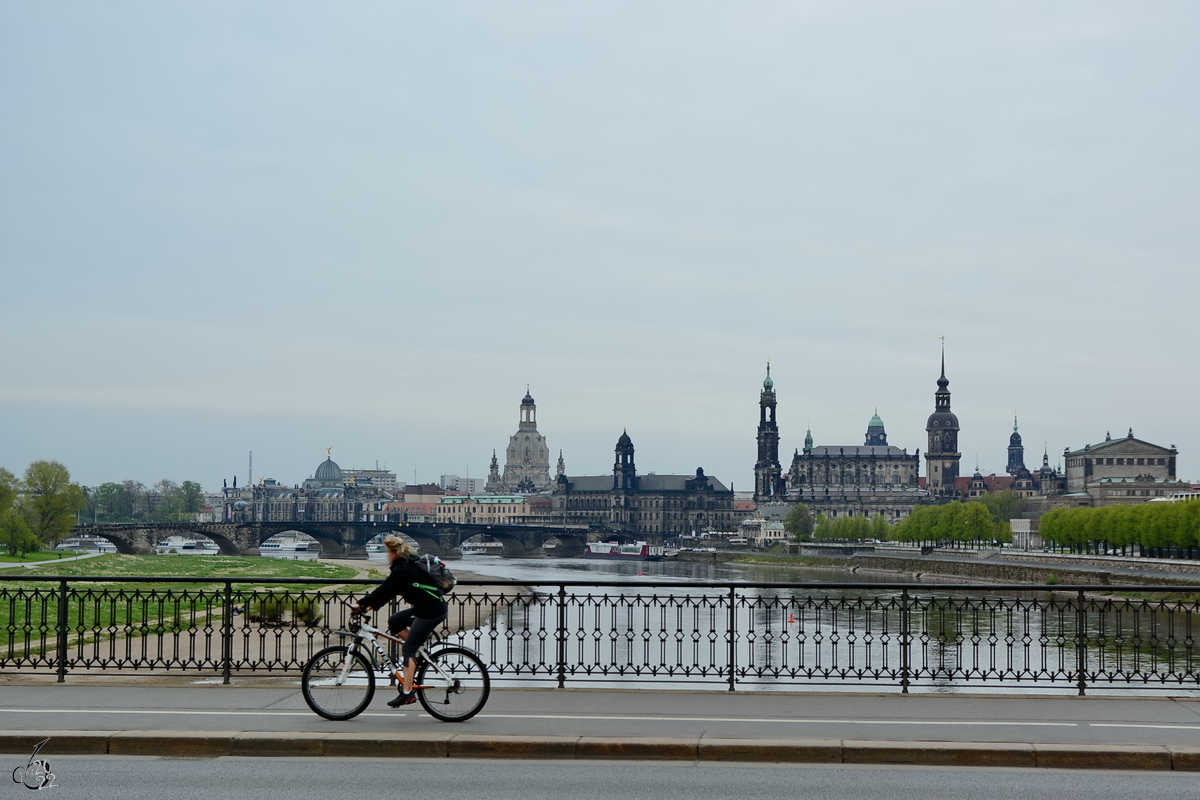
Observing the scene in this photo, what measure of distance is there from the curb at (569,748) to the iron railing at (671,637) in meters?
2.40

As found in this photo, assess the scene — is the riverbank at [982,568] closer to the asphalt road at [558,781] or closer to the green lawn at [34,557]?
the asphalt road at [558,781]

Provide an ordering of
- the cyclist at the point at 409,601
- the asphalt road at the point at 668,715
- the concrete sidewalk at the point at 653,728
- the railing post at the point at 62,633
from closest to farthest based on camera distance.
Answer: the concrete sidewalk at the point at 653,728 < the asphalt road at the point at 668,715 < the cyclist at the point at 409,601 < the railing post at the point at 62,633

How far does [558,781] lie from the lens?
1085 centimetres

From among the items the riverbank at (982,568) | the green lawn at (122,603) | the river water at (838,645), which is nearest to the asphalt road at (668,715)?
the river water at (838,645)

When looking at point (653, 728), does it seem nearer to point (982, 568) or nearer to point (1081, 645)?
point (1081, 645)

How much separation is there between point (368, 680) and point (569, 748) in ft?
7.87

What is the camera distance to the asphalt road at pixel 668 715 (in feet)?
40.9

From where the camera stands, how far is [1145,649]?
39.2 meters

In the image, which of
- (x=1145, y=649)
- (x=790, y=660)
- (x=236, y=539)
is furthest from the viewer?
(x=236, y=539)

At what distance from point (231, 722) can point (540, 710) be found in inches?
123

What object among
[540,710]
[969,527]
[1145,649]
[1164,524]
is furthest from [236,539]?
[540,710]

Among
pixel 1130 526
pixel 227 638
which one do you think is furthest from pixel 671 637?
pixel 1130 526

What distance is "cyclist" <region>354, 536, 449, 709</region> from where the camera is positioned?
13.2m

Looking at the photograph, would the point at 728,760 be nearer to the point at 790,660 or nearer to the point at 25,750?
the point at 25,750
